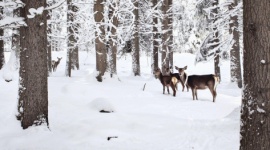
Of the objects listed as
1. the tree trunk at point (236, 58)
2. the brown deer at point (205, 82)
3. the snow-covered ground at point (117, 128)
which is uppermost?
the tree trunk at point (236, 58)

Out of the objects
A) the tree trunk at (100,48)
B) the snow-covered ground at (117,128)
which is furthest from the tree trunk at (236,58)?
the snow-covered ground at (117,128)

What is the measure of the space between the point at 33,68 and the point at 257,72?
4.40m

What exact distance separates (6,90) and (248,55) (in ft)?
32.6

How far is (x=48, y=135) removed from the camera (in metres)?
6.55

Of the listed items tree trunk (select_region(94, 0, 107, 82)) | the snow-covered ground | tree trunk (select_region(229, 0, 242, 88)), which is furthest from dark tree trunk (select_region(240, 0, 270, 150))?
tree trunk (select_region(229, 0, 242, 88))

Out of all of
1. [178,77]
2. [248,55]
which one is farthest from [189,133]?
[178,77]

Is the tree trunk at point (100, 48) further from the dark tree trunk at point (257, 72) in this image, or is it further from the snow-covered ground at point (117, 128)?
the dark tree trunk at point (257, 72)

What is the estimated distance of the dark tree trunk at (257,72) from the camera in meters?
3.89

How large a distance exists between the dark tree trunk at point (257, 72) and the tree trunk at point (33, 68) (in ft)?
13.7

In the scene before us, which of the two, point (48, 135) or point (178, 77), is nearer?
point (48, 135)

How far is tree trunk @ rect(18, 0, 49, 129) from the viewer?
6555 millimetres

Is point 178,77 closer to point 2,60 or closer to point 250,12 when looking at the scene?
point 2,60

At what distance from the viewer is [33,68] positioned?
6.60 metres

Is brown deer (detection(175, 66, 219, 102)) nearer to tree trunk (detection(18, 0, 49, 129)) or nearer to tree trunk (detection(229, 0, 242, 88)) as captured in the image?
tree trunk (detection(229, 0, 242, 88))
